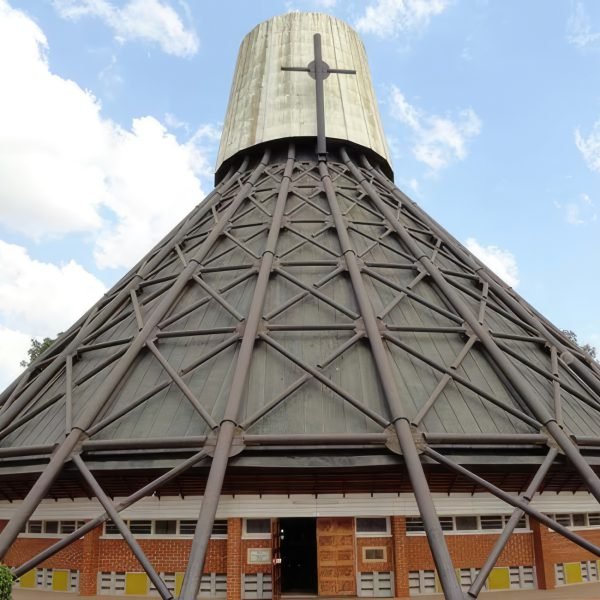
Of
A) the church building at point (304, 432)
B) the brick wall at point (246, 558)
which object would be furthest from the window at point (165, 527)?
the brick wall at point (246, 558)

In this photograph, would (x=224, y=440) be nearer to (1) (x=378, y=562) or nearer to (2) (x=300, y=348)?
(2) (x=300, y=348)

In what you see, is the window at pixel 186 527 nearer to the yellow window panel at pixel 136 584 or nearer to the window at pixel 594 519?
the yellow window panel at pixel 136 584

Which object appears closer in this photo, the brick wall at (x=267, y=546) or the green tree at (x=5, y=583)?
the green tree at (x=5, y=583)

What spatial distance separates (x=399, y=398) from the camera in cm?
748

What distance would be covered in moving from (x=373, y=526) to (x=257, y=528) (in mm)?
2199

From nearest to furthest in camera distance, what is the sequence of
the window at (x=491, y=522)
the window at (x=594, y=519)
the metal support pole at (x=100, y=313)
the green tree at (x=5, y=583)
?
1. the green tree at (x=5, y=583)
2. the window at (x=491, y=522)
3. the metal support pole at (x=100, y=313)
4. the window at (x=594, y=519)

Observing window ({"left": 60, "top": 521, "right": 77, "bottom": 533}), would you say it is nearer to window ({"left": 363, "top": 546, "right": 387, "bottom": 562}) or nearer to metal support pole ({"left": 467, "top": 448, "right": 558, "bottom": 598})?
window ({"left": 363, "top": 546, "right": 387, "bottom": 562})

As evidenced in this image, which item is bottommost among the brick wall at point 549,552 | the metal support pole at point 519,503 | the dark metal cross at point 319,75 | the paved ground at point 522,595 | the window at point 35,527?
the paved ground at point 522,595

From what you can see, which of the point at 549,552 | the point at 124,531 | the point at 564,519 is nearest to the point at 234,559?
the point at 124,531

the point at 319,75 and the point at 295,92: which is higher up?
the point at 319,75

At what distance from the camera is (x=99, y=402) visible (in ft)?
25.7

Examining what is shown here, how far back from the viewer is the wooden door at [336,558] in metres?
8.80

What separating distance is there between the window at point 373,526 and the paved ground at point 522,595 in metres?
1.22

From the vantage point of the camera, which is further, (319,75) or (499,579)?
(319,75)
